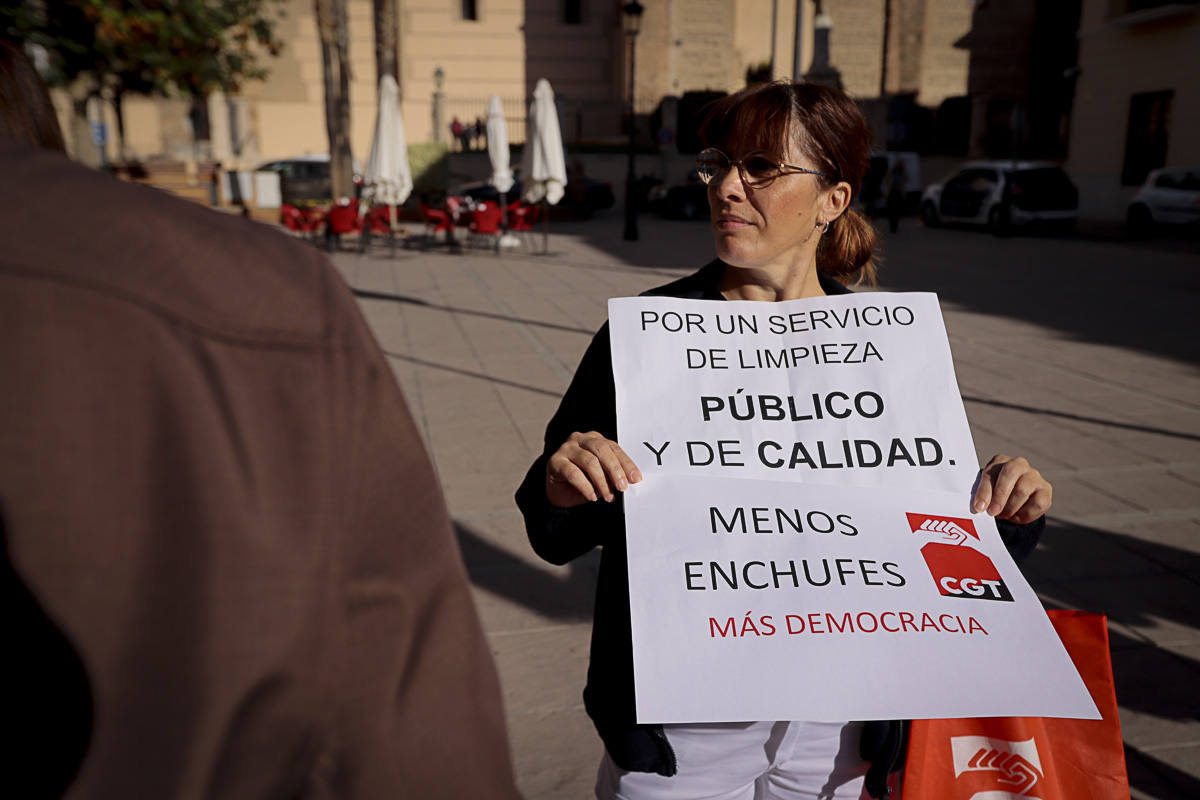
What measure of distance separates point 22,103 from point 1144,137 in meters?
30.4

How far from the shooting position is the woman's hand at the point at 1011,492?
1618mm

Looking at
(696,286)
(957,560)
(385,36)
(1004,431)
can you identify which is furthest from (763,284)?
(385,36)

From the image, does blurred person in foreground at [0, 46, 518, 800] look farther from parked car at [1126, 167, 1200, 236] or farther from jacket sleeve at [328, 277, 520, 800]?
parked car at [1126, 167, 1200, 236]

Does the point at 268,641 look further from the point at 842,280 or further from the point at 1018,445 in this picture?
the point at 1018,445

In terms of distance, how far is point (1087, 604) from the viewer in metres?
3.84

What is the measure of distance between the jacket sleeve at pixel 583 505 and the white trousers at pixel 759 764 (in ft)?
1.21

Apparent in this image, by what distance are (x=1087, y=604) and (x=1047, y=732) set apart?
8.44ft

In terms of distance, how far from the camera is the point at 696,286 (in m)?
1.93

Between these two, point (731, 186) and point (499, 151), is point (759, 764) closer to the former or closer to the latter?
point (731, 186)

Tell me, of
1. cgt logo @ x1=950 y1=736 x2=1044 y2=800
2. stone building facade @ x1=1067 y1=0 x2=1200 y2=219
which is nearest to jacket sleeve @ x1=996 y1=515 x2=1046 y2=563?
cgt logo @ x1=950 y1=736 x2=1044 y2=800

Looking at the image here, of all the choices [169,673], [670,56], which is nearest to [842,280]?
[169,673]

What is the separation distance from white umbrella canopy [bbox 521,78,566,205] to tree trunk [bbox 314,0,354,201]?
774cm

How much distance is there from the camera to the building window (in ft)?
83.8

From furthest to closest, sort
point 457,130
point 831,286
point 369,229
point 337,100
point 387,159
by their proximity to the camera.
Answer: point 457,130
point 337,100
point 369,229
point 387,159
point 831,286
